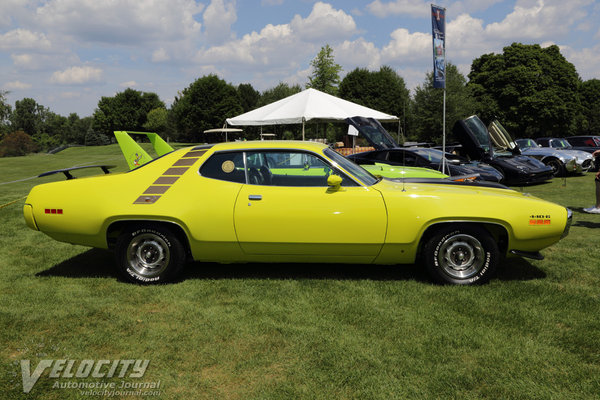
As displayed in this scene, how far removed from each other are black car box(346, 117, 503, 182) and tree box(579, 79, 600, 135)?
162 ft

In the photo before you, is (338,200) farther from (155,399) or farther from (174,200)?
(155,399)

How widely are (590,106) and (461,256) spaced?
67058mm

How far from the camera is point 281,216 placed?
427 cm

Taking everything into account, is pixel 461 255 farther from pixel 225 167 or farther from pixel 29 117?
pixel 29 117

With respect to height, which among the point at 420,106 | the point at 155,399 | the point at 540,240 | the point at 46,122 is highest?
the point at 46,122

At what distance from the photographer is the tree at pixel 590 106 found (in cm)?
5378

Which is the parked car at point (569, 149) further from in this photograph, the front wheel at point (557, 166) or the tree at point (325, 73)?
the tree at point (325, 73)

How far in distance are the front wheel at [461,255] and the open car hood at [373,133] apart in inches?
283

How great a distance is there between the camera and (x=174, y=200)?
14.4 feet

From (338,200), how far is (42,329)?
2798mm

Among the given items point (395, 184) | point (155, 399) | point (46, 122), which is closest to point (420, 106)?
point (395, 184)

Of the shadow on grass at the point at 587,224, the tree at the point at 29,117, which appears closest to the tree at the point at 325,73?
the shadow on grass at the point at 587,224

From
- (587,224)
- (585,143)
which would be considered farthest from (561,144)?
(587,224)

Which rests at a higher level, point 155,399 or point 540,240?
point 540,240
